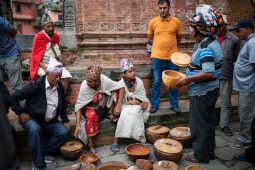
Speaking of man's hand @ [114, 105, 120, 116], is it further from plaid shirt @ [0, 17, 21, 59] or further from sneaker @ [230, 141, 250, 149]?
plaid shirt @ [0, 17, 21, 59]

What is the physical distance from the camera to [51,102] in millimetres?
2984

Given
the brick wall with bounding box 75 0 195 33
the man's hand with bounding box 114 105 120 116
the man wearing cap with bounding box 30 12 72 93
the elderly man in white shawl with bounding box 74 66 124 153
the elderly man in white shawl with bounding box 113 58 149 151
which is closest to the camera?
the elderly man in white shawl with bounding box 74 66 124 153

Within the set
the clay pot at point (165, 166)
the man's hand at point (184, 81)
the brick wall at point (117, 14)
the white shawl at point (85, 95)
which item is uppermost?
the brick wall at point (117, 14)

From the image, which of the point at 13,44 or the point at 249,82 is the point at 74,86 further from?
the point at 249,82

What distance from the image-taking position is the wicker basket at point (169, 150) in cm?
269

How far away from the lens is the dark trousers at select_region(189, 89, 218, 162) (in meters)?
2.61

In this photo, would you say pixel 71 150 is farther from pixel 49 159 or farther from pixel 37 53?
pixel 37 53

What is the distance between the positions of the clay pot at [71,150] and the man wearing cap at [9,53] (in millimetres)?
1673

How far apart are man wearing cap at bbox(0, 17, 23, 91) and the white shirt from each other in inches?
45.1

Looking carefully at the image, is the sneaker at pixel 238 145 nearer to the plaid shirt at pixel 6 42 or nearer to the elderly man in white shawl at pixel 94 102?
the elderly man in white shawl at pixel 94 102

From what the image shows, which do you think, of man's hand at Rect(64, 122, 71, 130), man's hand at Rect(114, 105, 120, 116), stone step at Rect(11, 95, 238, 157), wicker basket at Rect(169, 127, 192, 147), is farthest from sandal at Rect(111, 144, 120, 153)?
wicker basket at Rect(169, 127, 192, 147)

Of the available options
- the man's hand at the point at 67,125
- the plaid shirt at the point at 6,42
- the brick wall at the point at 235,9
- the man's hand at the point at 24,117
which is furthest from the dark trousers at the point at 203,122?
the brick wall at the point at 235,9

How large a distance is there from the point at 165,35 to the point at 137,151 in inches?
A: 85.4

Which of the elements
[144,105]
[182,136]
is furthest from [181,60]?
[182,136]
